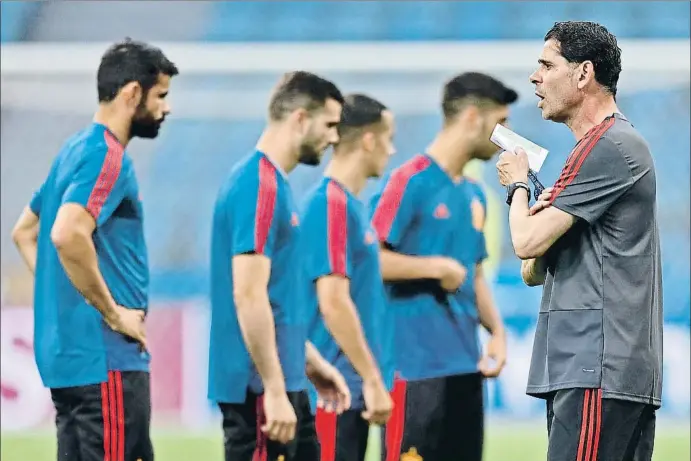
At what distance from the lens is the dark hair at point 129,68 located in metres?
3.85

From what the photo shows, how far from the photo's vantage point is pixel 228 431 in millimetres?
3523

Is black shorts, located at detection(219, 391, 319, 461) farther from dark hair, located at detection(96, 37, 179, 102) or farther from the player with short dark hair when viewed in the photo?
dark hair, located at detection(96, 37, 179, 102)

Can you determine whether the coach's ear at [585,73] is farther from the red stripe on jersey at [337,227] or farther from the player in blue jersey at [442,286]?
the player in blue jersey at [442,286]

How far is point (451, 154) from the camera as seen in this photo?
15.8 feet

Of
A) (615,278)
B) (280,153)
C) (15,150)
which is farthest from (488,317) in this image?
(15,150)

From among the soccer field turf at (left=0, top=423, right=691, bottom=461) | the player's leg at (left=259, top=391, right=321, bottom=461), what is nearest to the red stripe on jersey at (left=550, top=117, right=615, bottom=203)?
the player's leg at (left=259, top=391, right=321, bottom=461)

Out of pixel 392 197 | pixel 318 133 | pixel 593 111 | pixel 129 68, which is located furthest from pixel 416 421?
pixel 593 111

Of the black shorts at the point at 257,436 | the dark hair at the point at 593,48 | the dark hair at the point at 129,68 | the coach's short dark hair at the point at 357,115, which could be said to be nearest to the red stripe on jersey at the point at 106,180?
the dark hair at the point at 129,68

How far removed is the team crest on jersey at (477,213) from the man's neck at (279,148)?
107cm

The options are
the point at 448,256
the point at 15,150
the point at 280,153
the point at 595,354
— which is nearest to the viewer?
the point at 595,354

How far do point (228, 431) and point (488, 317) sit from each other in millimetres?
1646

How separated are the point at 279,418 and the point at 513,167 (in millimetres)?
1033

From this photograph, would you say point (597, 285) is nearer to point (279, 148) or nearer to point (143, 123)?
point (279, 148)

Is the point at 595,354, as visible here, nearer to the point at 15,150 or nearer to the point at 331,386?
the point at 331,386
